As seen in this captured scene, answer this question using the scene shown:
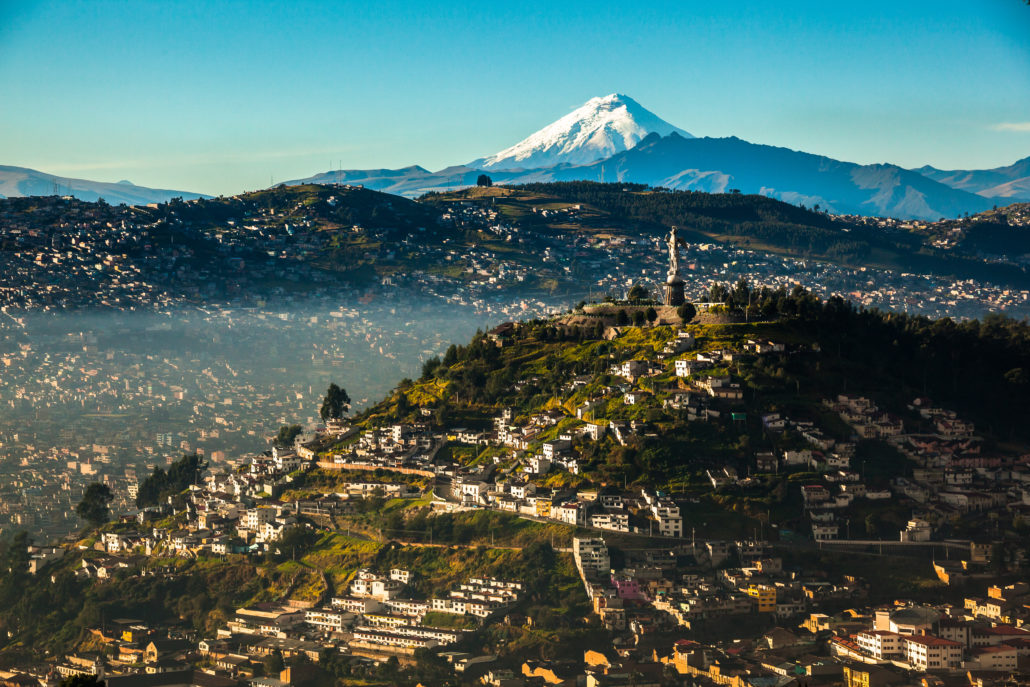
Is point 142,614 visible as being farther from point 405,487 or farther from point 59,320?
point 59,320

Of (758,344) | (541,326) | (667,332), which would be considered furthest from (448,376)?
(758,344)

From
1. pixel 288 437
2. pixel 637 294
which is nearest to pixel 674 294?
pixel 637 294

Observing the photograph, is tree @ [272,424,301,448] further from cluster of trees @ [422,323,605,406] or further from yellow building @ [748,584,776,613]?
yellow building @ [748,584,776,613]

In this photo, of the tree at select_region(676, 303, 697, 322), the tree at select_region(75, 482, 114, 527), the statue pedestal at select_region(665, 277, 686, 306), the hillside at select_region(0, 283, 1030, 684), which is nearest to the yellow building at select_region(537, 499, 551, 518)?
the hillside at select_region(0, 283, 1030, 684)

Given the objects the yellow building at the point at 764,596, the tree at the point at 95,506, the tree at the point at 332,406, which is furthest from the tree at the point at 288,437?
the yellow building at the point at 764,596

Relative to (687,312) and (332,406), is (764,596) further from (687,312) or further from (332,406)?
(332,406)
